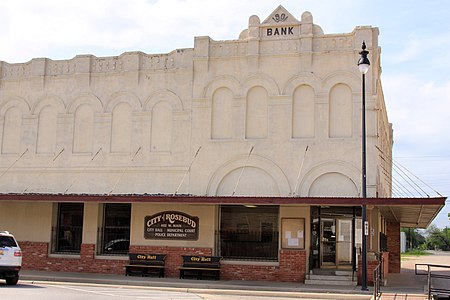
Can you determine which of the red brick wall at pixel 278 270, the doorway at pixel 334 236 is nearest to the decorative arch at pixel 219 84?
the doorway at pixel 334 236

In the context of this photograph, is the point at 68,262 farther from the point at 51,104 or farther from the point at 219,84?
the point at 219,84

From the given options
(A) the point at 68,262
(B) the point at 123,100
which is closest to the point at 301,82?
(B) the point at 123,100

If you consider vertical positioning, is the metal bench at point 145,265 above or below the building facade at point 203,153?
below

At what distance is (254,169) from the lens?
24.3m

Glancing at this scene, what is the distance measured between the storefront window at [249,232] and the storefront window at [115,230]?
4077mm

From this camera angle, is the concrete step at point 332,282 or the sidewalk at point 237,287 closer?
the sidewalk at point 237,287

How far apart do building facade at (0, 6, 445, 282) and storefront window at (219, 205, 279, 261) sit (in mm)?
41

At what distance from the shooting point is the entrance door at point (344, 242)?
23.2 metres

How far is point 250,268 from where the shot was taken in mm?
23328

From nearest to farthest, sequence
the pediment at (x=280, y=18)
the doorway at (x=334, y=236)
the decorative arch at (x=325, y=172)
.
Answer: the decorative arch at (x=325, y=172) < the doorway at (x=334, y=236) < the pediment at (x=280, y=18)

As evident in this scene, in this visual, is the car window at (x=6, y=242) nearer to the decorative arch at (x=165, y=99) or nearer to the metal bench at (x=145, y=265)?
the metal bench at (x=145, y=265)

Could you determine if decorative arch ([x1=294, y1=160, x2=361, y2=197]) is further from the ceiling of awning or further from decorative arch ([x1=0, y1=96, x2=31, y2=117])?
decorative arch ([x1=0, y1=96, x2=31, y2=117])

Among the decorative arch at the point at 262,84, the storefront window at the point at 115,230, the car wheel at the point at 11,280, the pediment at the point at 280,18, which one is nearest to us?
the car wheel at the point at 11,280

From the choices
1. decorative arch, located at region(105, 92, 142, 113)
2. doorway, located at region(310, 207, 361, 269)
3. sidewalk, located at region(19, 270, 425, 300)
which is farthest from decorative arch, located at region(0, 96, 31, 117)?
doorway, located at region(310, 207, 361, 269)
